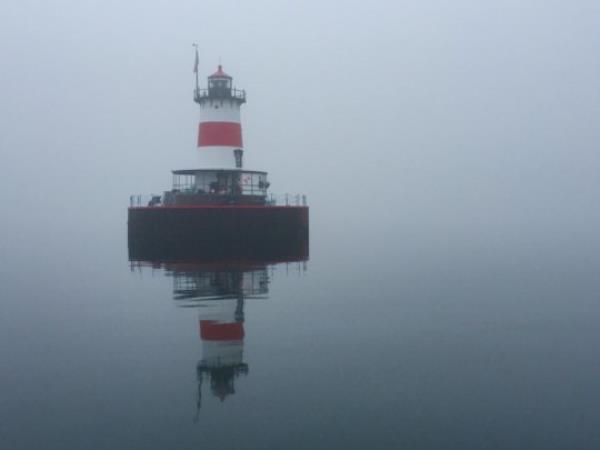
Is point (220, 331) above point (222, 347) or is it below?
above

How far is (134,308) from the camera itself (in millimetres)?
22672

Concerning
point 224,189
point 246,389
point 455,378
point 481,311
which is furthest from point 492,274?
point 246,389

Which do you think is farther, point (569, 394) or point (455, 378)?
point (455, 378)

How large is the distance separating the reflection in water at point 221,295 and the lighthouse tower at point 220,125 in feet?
22.7

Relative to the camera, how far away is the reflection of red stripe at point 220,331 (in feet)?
55.8

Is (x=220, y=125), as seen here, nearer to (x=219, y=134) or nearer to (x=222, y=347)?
(x=219, y=134)

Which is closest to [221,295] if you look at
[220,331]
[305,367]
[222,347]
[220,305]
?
[220,305]

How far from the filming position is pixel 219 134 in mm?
42031

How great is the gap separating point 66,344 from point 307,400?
7663 millimetres

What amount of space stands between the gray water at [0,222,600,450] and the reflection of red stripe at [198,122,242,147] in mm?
14991

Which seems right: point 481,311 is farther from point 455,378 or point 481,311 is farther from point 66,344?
point 66,344

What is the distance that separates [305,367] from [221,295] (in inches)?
370

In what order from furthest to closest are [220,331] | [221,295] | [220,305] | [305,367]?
[221,295] → [220,305] → [220,331] → [305,367]

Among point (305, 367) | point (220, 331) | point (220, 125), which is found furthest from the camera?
point (220, 125)
